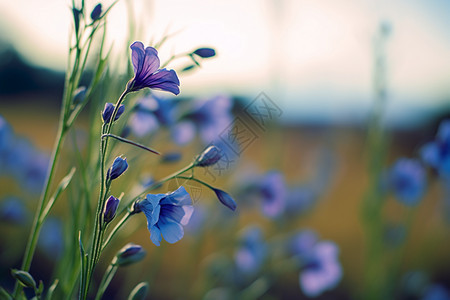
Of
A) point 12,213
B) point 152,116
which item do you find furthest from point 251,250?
point 12,213

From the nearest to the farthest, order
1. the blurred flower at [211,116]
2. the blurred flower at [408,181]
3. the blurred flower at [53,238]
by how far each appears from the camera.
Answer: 1. the blurred flower at [211,116]
2. the blurred flower at [408,181]
3. the blurred flower at [53,238]

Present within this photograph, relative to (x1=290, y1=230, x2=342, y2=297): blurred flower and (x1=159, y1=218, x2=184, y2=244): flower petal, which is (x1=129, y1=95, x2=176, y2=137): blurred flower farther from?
(x1=290, y1=230, x2=342, y2=297): blurred flower

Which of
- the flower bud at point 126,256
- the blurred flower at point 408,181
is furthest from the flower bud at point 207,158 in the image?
the blurred flower at point 408,181

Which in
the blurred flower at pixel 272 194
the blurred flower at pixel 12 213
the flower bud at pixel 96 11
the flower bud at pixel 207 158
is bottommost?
the blurred flower at pixel 12 213

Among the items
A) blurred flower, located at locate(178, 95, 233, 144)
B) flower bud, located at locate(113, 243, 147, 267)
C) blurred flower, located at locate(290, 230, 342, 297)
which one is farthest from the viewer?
blurred flower, located at locate(290, 230, 342, 297)

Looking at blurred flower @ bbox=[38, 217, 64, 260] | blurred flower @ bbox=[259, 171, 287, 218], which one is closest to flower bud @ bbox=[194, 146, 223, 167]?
blurred flower @ bbox=[259, 171, 287, 218]

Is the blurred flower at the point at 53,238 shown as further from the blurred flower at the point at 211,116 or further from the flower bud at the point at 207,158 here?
the flower bud at the point at 207,158

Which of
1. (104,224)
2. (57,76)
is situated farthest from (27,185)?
(57,76)
